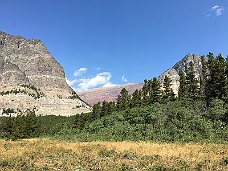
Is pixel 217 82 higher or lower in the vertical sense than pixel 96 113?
higher

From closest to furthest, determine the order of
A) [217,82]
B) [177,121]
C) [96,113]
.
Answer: [177,121], [217,82], [96,113]

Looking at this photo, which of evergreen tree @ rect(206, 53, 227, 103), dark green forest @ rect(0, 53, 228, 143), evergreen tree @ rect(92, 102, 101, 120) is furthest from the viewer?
evergreen tree @ rect(92, 102, 101, 120)

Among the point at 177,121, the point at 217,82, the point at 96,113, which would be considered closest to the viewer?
the point at 177,121

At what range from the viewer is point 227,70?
58375 mm

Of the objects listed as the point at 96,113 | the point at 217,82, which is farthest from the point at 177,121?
the point at 96,113

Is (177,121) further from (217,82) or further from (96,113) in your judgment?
(96,113)

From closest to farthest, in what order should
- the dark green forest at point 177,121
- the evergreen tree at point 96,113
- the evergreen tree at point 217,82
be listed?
1. the dark green forest at point 177,121
2. the evergreen tree at point 217,82
3. the evergreen tree at point 96,113

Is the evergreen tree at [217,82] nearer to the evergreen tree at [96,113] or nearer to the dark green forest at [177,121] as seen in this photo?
the dark green forest at [177,121]

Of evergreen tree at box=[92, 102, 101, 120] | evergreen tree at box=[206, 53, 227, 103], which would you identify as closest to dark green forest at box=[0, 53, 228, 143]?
evergreen tree at box=[206, 53, 227, 103]

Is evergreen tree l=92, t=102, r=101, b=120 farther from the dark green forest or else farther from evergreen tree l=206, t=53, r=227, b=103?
evergreen tree l=206, t=53, r=227, b=103

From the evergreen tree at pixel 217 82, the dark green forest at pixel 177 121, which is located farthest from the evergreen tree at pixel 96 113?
the evergreen tree at pixel 217 82

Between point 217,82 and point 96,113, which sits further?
point 96,113

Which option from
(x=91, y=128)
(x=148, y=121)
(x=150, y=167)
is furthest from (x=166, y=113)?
(x=150, y=167)

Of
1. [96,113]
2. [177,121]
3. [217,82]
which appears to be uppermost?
[217,82]
